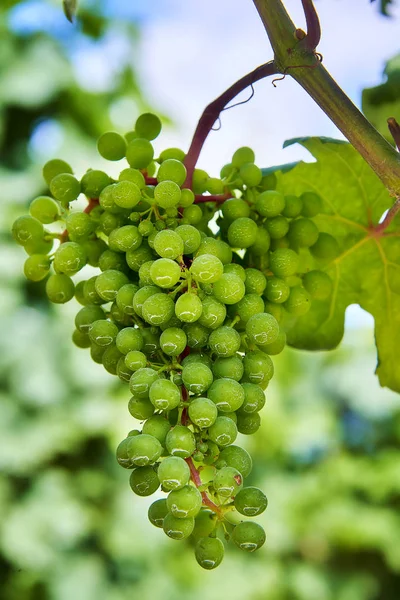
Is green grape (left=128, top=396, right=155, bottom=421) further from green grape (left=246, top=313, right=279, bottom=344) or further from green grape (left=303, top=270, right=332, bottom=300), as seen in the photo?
green grape (left=303, top=270, right=332, bottom=300)

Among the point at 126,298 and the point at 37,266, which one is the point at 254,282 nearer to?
the point at 126,298

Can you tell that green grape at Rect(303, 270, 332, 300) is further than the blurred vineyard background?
No

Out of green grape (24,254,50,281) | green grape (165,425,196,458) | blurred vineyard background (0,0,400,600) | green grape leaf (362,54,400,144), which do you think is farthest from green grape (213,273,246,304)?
blurred vineyard background (0,0,400,600)

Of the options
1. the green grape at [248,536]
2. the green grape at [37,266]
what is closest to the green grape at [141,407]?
the green grape at [248,536]

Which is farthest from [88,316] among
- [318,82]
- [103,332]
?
[318,82]

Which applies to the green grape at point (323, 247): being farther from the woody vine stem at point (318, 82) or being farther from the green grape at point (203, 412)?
the green grape at point (203, 412)
